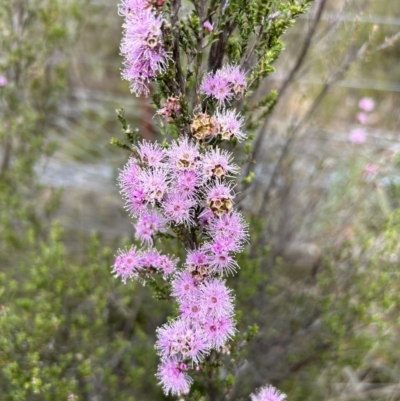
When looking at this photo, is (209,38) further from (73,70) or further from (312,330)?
(73,70)

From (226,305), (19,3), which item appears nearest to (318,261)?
(226,305)

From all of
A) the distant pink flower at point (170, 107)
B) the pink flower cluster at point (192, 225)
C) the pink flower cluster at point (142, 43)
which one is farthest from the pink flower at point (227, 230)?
the pink flower cluster at point (142, 43)

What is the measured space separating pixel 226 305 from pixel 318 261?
5.12 feet

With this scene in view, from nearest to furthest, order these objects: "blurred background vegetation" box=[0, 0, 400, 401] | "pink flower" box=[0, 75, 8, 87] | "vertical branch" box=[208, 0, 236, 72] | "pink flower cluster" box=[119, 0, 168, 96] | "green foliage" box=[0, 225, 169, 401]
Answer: "pink flower cluster" box=[119, 0, 168, 96] < "vertical branch" box=[208, 0, 236, 72] < "green foliage" box=[0, 225, 169, 401] < "blurred background vegetation" box=[0, 0, 400, 401] < "pink flower" box=[0, 75, 8, 87]

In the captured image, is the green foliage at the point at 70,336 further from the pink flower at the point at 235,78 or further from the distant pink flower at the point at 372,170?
the distant pink flower at the point at 372,170

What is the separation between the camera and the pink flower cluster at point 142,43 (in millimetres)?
1190

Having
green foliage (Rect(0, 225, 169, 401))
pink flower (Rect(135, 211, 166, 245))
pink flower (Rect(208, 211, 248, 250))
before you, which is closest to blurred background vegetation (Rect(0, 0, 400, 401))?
green foliage (Rect(0, 225, 169, 401))

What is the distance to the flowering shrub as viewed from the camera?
125cm

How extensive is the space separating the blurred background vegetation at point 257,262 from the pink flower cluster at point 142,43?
931mm

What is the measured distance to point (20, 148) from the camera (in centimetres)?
316

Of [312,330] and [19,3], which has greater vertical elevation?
[19,3]

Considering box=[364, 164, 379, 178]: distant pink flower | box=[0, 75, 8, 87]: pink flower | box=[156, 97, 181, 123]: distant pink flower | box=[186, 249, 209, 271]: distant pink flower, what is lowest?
box=[186, 249, 209, 271]: distant pink flower

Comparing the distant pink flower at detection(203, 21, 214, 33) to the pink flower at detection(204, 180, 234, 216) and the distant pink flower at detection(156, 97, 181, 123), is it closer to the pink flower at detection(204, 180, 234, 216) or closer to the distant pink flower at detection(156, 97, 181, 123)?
the distant pink flower at detection(156, 97, 181, 123)

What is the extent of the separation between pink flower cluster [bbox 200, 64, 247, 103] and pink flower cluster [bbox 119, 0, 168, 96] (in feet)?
0.52
